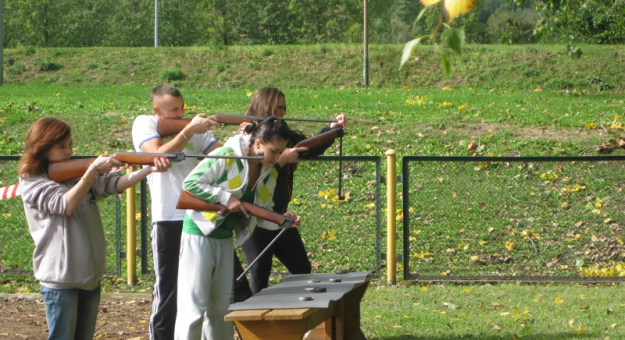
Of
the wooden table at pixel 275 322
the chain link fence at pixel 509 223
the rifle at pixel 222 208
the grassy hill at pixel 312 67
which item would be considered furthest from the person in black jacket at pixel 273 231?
the grassy hill at pixel 312 67

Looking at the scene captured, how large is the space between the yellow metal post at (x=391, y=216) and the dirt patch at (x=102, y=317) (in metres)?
2.59

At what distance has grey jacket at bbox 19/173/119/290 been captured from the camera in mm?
4145

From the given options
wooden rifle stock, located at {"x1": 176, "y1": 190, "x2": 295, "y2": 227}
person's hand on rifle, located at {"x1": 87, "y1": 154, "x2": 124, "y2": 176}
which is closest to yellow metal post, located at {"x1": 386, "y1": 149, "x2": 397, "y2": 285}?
wooden rifle stock, located at {"x1": 176, "y1": 190, "x2": 295, "y2": 227}

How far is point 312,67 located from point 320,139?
21059 mm

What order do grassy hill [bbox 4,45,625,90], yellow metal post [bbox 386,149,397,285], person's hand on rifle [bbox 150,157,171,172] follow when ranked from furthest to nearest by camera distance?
grassy hill [bbox 4,45,625,90] → yellow metal post [bbox 386,149,397,285] → person's hand on rifle [bbox 150,157,171,172]

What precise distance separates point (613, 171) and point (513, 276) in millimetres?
2024

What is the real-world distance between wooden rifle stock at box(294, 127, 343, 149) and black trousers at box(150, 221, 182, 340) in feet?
3.59

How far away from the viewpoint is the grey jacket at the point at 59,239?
4145 millimetres

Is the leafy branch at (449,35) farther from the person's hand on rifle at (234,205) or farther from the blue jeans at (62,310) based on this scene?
the blue jeans at (62,310)

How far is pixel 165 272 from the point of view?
4945 mm

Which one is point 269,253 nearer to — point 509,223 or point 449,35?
point 449,35

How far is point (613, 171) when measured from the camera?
912 centimetres

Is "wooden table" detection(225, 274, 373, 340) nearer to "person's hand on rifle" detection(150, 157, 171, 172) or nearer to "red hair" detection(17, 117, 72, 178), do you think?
"person's hand on rifle" detection(150, 157, 171, 172)

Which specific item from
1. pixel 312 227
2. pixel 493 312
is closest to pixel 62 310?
pixel 493 312
